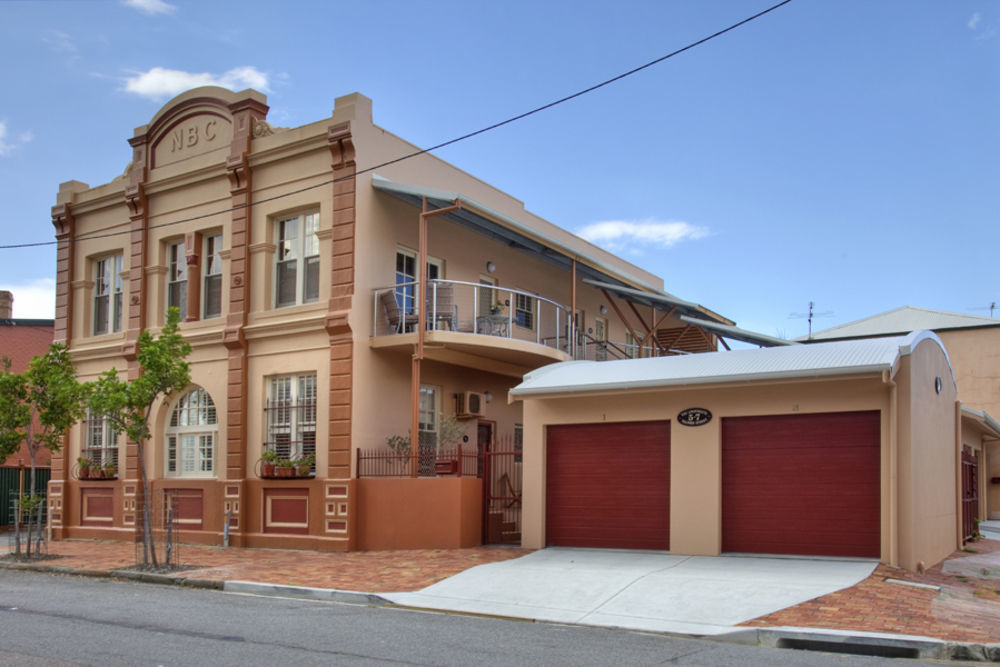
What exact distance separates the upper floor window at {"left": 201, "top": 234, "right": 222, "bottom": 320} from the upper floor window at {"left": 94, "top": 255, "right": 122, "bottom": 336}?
10.5ft

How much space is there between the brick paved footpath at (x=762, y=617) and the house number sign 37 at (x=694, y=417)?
3362 mm

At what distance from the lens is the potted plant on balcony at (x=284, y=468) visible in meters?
17.9

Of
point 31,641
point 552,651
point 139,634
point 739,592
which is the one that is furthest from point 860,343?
point 31,641

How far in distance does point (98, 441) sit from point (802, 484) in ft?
54.0

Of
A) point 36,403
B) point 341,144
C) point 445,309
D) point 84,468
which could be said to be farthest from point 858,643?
point 84,468

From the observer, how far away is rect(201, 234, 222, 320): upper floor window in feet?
66.7

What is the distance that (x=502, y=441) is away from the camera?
21359mm

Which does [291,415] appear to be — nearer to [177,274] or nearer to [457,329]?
[457,329]

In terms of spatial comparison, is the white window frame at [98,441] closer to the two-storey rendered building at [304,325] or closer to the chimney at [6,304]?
the two-storey rendered building at [304,325]

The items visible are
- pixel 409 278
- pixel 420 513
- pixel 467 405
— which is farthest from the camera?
pixel 467 405

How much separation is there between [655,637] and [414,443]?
8151mm

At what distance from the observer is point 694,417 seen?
587 inches

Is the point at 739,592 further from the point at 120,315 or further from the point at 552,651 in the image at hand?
the point at 120,315

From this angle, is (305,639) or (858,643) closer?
(858,643)
